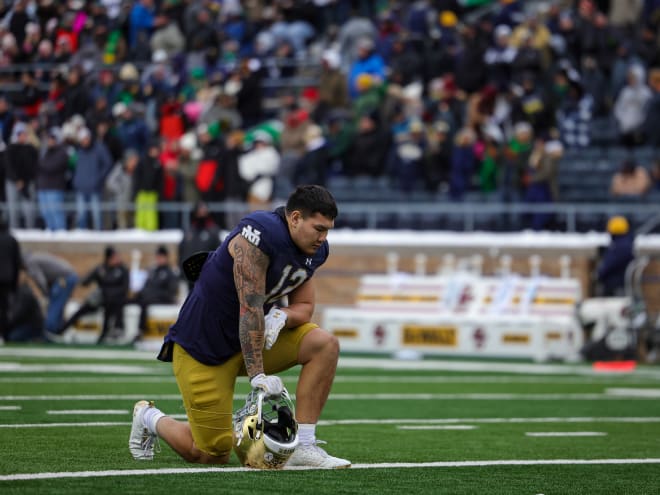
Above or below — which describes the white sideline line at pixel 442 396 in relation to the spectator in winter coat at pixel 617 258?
→ below

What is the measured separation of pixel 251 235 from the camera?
Result: 7465 mm

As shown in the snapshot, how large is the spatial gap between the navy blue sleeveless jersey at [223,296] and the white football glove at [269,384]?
532 mm

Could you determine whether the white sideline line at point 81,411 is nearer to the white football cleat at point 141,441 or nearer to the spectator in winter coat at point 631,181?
the white football cleat at point 141,441

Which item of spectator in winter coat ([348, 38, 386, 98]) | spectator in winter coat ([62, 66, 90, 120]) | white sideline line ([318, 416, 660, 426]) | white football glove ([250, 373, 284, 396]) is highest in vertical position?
spectator in winter coat ([348, 38, 386, 98])

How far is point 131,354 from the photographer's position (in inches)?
749

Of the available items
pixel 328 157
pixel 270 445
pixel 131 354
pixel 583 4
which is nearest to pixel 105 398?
pixel 270 445

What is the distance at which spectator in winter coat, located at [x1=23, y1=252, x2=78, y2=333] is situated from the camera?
72.5ft

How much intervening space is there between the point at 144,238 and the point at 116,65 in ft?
18.2

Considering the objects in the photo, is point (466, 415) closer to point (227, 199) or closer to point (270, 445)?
point (270, 445)

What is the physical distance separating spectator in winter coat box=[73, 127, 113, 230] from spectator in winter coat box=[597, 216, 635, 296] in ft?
27.7

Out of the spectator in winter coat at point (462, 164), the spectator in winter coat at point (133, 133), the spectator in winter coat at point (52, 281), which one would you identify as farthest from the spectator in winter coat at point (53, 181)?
the spectator in winter coat at point (462, 164)

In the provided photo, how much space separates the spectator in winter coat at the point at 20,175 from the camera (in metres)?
24.2

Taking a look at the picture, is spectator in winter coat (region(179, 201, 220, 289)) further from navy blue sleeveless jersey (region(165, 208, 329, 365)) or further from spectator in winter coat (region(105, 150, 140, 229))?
navy blue sleeveless jersey (region(165, 208, 329, 365))

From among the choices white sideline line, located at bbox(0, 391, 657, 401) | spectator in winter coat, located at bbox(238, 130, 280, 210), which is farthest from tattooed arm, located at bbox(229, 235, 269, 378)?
spectator in winter coat, located at bbox(238, 130, 280, 210)
